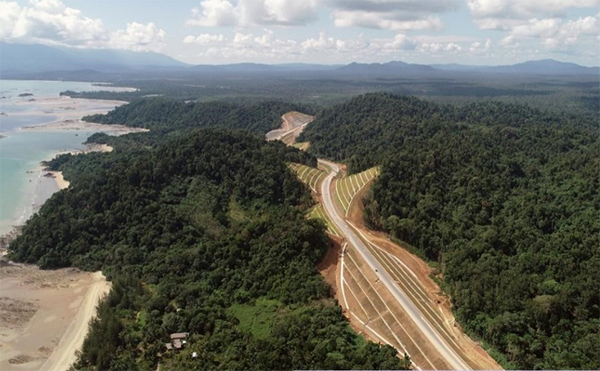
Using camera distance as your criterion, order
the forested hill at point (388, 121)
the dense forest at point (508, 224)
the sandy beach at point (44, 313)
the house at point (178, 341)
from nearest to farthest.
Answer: the dense forest at point (508, 224) < the house at point (178, 341) < the sandy beach at point (44, 313) < the forested hill at point (388, 121)

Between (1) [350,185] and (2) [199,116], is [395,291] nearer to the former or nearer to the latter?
(1) [350,185]

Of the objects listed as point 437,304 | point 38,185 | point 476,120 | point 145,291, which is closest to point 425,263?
point 437,304

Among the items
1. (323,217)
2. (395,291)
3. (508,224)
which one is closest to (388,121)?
(323,217)

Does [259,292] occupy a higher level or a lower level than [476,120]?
lower

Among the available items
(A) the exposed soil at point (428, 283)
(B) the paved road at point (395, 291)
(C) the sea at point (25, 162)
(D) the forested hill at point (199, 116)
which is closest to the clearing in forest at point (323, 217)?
(B) the paved road at point (395, 291)

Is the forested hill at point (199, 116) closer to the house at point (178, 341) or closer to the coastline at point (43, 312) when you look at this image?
the coastline at point (43, 312)

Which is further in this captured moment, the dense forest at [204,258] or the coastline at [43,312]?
the coastline at [43,312]

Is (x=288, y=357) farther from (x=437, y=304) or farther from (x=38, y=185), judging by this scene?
(x=38, y=185)
